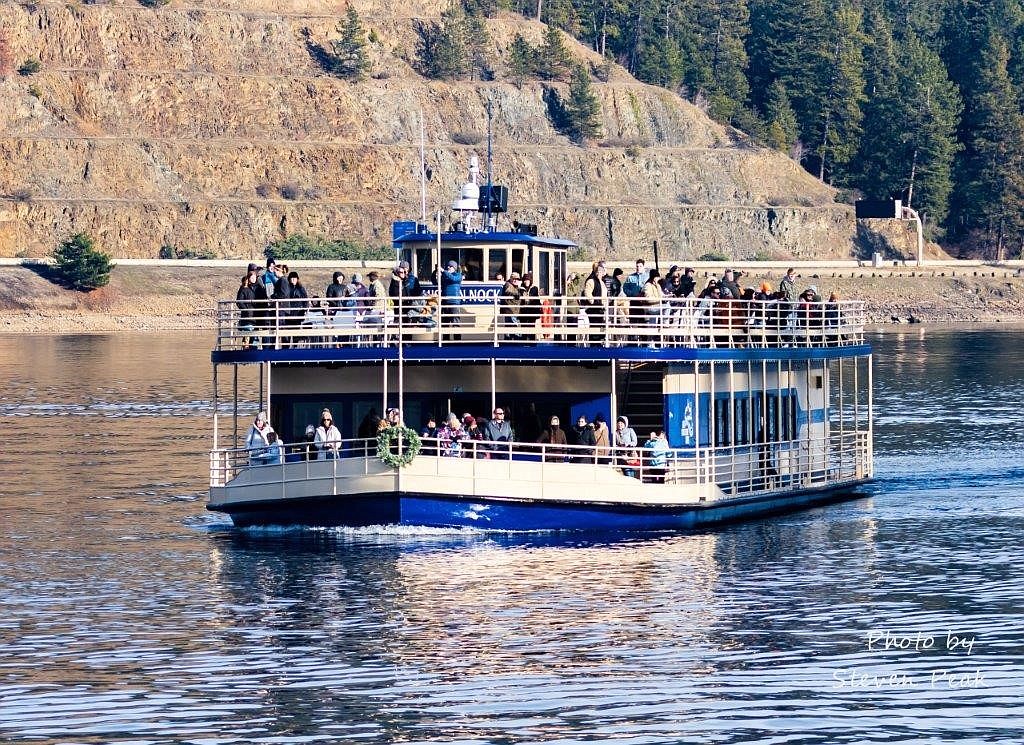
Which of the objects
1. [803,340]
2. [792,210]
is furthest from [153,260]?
[803,340]

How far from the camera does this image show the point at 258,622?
2917cm

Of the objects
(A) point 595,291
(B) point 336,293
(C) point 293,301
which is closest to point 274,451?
(C) point 293,301

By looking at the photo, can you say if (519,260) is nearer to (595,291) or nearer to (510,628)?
(595,291)

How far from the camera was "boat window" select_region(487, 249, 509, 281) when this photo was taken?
132ft

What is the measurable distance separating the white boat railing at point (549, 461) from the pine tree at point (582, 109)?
155232 mm

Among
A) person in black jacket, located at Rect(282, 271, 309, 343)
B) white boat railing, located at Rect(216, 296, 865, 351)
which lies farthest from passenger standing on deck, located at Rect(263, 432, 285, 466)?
person in black jacket, located at Rect(282, 271, 309, 343)

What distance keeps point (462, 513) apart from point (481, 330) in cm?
331

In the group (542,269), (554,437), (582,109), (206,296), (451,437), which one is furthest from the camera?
(582,109)

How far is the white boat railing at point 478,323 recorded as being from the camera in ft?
120

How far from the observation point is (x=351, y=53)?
629 feet

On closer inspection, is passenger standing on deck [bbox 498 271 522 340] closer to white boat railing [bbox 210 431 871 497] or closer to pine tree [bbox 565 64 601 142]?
white boat railing [bbox 210 431 871 497]

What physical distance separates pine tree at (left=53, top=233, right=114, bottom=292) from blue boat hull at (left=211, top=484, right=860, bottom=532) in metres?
109

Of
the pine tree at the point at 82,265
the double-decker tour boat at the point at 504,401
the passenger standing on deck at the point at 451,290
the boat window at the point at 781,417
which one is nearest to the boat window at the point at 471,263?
the double-decker tour boat at the point at 504,401

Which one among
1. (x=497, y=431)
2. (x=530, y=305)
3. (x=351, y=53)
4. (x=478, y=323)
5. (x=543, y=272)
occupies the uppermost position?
(x=351, y=53)
